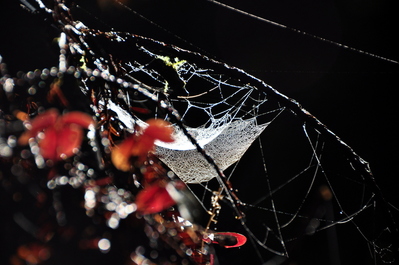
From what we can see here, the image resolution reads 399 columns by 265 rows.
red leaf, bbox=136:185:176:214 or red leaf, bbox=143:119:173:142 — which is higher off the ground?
red leaf, bbox=136:185:176:214

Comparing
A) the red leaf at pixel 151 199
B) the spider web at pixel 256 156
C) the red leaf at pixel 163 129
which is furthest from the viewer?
the red leaf at pixel 163 129

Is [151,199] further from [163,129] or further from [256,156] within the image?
[256,156]

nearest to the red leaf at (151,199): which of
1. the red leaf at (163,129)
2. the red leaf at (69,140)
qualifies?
the red leaf at (69,140)

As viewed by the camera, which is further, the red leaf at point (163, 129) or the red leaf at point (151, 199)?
the red leaf at point (163, 129)

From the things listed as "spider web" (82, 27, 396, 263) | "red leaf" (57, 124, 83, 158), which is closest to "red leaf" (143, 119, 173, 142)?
"spider web" (82, 27, 396, 263)

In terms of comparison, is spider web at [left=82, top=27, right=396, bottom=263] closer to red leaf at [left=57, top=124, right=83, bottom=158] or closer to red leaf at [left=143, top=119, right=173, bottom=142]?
red leaf at [left=143, top=119, right=173, bottom=142]

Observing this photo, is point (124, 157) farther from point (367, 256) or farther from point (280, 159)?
point (367, 256)

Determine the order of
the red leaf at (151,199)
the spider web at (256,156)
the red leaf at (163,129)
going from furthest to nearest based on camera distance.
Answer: the red leaf at (163,129), the spider web at (256,156), the red leaf at (151,199)

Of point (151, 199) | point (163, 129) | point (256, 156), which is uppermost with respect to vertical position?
point (151, 199)

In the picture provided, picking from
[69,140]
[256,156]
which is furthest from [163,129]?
[256,156]

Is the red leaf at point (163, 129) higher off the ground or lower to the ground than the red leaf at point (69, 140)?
lower

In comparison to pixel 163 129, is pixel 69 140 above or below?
above

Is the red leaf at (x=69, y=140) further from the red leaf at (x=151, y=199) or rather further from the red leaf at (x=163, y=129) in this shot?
the red leaf at (x=163, y=129)
